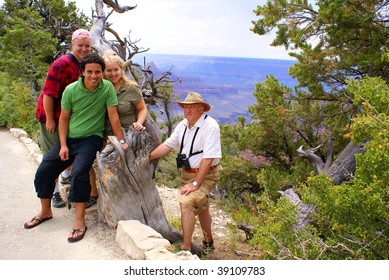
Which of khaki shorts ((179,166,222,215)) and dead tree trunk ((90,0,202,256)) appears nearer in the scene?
dead tree trunk ((90,0,202,256))

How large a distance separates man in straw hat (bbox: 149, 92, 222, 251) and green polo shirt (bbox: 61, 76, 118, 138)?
2.39ft

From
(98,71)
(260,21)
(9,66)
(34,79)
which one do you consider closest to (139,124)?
(98,71)

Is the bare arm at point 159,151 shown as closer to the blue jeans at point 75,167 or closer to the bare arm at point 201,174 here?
the bare arm at point 201,174

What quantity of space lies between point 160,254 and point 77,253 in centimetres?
87

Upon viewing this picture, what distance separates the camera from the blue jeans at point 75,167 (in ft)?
12.1

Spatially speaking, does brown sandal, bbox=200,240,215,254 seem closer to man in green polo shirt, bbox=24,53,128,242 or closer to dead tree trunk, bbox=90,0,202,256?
dead tree trunk, bbox=90,0,202,256

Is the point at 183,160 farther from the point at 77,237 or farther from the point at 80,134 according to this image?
the point at 77,237

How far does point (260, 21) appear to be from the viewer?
8.07m

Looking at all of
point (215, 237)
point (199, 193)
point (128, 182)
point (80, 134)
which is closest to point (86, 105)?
point (80, 134)

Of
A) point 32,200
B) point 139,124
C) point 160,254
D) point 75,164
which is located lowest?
point 32,200

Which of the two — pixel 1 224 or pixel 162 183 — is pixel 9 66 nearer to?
pixel 162 183

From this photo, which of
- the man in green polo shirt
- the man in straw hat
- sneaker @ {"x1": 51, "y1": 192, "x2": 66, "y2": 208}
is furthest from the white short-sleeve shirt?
sneaker @ {"x1": 51, "y1": 192, "x2": 66, "y2": 208}

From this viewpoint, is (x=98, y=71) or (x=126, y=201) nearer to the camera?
(x=98, y=71)

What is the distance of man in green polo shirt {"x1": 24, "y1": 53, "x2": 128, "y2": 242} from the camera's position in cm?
360
